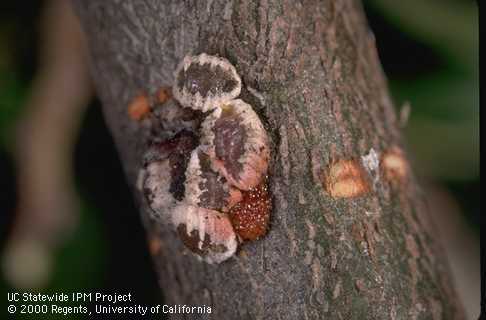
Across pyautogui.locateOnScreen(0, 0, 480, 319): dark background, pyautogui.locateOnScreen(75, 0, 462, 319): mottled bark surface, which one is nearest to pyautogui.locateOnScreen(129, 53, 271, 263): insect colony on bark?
pyautogui.locateOnScreen(75, 0, 462, 319): mottled bark surface

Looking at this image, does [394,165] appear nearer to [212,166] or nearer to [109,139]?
[212,166]

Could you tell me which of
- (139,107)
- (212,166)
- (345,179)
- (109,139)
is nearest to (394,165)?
(345,179)

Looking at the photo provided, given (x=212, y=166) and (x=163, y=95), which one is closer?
(x=212, y=166)

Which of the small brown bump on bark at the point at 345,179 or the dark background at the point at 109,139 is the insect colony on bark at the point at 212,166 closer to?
the small brown bump on bark at the point at 345,179

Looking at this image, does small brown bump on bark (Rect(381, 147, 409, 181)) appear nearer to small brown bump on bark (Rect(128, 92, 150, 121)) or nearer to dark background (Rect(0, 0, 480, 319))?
small brown bump on bark (Rect(128, 92, 150, 121))

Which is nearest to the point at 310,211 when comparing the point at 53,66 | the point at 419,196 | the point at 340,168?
the point at 340,168

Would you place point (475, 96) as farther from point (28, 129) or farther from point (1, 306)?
point (1, 306)
